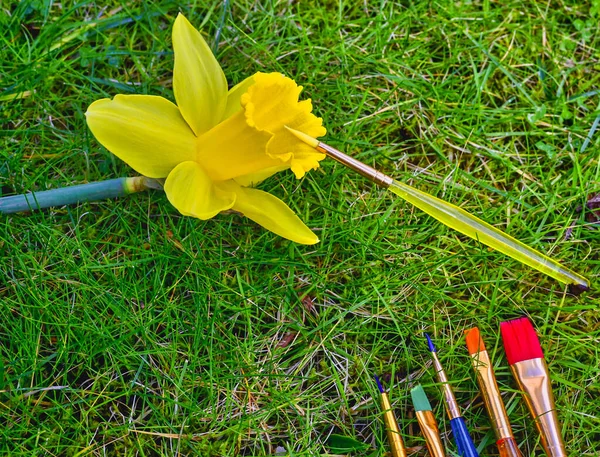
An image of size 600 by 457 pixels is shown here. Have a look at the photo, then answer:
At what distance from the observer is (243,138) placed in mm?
1787

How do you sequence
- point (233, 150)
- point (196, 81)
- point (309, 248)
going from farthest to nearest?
1. point (309, 248)
2. point (196, 81)
3. point (233, 150)

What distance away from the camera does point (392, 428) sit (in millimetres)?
1975

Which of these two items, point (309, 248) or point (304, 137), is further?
point (309, 248)

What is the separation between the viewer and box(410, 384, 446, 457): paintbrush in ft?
6.38

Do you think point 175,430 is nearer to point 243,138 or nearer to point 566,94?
point 243,138

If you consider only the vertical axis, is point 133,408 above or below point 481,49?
below

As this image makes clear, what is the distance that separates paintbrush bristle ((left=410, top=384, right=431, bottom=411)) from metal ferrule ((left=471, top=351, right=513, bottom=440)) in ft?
0.65

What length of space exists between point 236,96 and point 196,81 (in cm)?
13

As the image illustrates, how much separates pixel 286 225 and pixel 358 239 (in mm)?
330

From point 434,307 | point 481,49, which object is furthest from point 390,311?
point 481,49

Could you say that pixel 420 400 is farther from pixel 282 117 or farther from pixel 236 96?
pixel 236 96

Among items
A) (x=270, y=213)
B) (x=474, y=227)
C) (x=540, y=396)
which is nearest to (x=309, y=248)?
(x=270, y=213)

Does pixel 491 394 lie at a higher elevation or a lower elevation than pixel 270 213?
lower

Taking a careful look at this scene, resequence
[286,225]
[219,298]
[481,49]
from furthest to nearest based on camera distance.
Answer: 1. [481,49]
2. [219,298]
3. [286,225]
